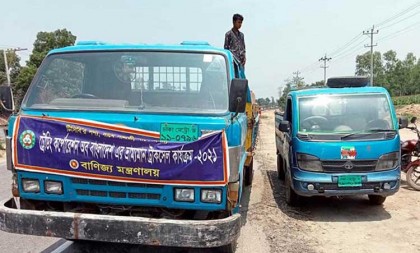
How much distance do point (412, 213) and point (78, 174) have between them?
5.26 m

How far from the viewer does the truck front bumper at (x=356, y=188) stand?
5.89 m

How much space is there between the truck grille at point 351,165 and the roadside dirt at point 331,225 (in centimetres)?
78

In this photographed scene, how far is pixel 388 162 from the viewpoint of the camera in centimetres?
598

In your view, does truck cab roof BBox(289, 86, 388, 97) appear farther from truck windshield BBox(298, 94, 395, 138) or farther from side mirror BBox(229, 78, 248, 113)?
side mirror BBox(229, 78, 248, 113)

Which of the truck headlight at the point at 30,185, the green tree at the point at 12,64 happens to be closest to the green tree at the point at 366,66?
the green tree at the point at 12,64

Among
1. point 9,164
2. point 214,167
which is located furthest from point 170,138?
point 9,164

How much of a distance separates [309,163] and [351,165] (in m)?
0.62

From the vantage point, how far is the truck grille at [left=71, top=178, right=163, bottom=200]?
3525 mm

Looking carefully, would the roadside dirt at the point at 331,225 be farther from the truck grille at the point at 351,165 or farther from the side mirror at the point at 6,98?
the side mirror at the point at 6,98

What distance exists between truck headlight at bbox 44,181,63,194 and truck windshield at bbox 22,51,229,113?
74 centimetres

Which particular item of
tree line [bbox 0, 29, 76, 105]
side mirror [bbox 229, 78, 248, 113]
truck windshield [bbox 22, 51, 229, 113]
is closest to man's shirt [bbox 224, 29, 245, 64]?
truck windshield [bbox 22, 51, 229, 113]

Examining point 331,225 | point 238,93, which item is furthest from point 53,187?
point 331,225

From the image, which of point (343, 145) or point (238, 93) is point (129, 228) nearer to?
point (238, 93)

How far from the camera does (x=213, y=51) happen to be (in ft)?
13.6
